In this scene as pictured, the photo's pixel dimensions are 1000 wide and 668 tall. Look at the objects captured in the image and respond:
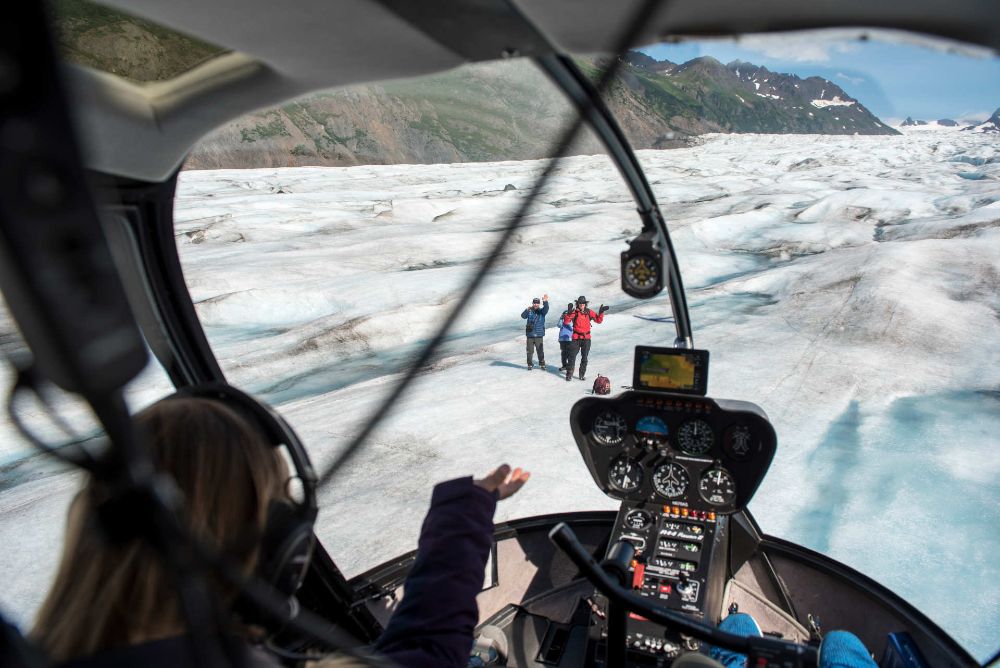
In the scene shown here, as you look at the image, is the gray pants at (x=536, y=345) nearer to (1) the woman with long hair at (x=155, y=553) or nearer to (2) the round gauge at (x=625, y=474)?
(2) the round gauge at (x=625, y=474)

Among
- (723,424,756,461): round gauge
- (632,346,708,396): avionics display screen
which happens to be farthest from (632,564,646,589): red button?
(632,346,708,396): avionics display screen

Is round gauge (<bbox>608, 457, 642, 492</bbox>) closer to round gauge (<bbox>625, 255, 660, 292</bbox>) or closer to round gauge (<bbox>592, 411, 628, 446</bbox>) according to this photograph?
round gauge (<bbox>592, 411, 628, 446</bbox>)

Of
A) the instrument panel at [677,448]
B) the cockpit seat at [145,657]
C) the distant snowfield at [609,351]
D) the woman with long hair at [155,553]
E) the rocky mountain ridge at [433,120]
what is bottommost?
the distant snowfield at [609,351]

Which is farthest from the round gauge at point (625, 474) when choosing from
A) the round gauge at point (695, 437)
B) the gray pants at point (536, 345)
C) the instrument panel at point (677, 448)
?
the gray pants at point (536, 345)

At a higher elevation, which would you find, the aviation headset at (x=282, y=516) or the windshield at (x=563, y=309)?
the aviation headset at (x=282, y=516)

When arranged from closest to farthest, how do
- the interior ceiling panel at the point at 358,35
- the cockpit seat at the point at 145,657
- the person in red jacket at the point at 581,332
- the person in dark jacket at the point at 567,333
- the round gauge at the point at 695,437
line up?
the cockpit seat at the point at 145,657 < the interior ceiling panel at the point at 358,35 < the round gauge at the point at 695,437 < the person in red jacket at the point at 581,332 < the person in dark jacket at the point at 567,333

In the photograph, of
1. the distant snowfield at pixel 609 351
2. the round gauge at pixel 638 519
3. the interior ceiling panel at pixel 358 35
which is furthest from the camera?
the distant snowfield at pixel 609 351

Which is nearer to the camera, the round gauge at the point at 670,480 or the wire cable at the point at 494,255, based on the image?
the wire cable at the point at 494,255
